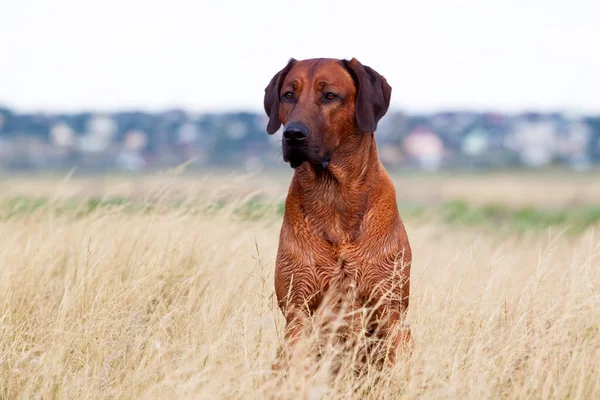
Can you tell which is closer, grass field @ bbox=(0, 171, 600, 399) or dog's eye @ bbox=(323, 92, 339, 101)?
grass field @ bbox=(0, 171, 600, 399)

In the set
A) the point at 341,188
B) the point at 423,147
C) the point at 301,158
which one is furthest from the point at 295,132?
the point at 423,147

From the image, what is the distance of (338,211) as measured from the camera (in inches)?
156

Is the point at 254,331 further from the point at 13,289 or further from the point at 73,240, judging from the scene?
Result: the point at 73,240

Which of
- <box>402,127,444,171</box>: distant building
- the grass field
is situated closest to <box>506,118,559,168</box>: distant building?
<box>402,127,444,171</box>: distant building

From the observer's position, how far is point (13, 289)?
16.4 feet

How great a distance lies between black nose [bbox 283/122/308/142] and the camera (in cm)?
375

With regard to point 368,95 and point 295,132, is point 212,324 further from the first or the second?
point 368,95

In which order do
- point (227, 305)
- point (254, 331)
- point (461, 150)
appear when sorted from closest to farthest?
point (254, 331), point (227, 305), point (461, 150)

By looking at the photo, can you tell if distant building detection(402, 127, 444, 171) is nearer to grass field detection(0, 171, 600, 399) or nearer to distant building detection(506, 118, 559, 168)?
distant building detection(506, 118, 559, 168)

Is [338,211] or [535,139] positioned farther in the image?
Answer: [535,139]

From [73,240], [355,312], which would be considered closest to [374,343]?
[355,312]

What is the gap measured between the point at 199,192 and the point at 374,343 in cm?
343

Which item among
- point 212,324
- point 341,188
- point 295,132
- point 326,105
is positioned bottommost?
point 212,324

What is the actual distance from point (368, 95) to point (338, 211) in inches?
23.8
